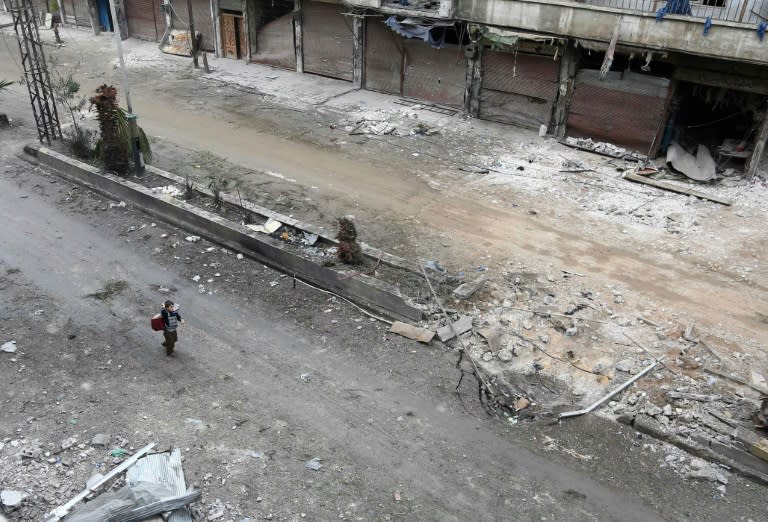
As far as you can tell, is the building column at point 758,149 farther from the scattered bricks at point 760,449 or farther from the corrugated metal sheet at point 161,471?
the corrugated metal sheet at point 161,471

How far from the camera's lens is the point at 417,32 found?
63.9 feet

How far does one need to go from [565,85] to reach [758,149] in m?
5.31

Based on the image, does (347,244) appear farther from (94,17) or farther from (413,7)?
(94,17)

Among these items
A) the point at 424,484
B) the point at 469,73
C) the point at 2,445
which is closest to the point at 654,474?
the point at 424,484

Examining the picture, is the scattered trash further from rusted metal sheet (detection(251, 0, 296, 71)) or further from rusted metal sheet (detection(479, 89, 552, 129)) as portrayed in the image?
rusted metal sheet (detection(251, 0, 296, 71))

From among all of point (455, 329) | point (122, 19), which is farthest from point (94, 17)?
point (455, 329)

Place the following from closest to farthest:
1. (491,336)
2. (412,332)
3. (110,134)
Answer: (491,336)
(412,332)
(110,134)

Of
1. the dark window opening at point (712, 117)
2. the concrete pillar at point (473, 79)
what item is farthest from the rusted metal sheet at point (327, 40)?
the dark window opening at point (712, 117)

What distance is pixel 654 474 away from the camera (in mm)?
7594

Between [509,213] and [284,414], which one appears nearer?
[284,414]

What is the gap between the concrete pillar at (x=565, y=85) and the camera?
1716 centimetres

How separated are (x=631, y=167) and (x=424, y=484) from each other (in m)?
11.9

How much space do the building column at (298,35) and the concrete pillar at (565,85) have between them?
10528mm

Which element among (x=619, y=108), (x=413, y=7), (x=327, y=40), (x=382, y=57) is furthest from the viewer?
(x=327, y=40)
